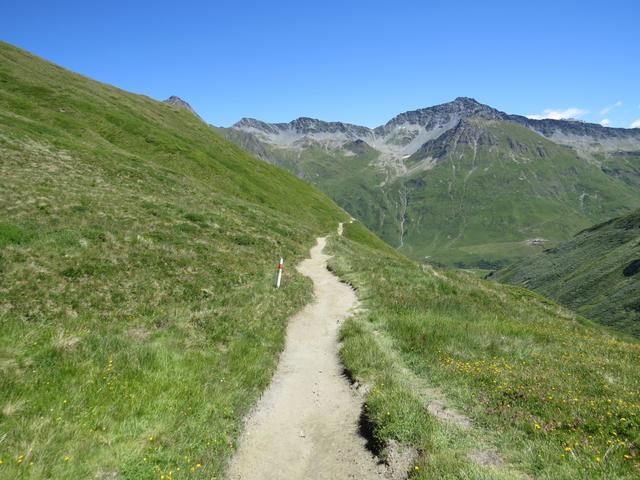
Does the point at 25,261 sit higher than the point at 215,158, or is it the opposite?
the point at 215,158

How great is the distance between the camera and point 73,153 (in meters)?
42.6

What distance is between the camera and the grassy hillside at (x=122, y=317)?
7.56 metres

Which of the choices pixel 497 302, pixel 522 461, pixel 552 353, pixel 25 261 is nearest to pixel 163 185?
pixel 25 261

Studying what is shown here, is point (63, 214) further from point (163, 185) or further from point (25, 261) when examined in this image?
point (163, 185)

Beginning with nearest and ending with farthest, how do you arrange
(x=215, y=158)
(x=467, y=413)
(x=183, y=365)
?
1. (x=467, y=413)
2. (x=183, y=365)
3. (x=215, y=158)

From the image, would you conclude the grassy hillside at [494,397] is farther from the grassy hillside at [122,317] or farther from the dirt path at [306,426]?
the grassy hillside at [122,317]

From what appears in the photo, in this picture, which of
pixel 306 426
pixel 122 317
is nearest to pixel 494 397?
pixel 306 426

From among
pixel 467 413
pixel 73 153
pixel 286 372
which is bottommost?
pixel 286 372

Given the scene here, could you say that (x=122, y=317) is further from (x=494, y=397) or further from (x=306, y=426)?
(x=494, y=397)

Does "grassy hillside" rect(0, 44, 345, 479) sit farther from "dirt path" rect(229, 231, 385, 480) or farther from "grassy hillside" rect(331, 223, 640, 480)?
"grassy hillside" rect(331, 223, 640, 480)

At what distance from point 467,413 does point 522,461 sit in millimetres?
2114

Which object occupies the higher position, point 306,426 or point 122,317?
point 306,426

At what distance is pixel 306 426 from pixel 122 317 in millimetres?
8967

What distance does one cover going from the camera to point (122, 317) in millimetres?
15227
